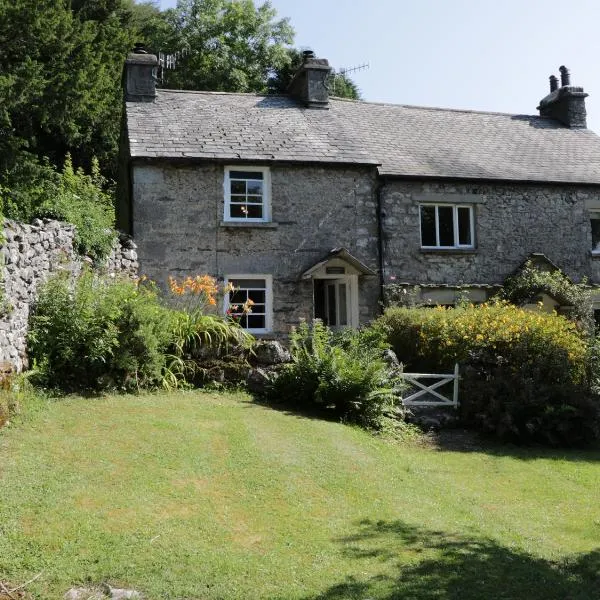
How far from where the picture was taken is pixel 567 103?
23203 mm

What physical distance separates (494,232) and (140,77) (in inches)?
426

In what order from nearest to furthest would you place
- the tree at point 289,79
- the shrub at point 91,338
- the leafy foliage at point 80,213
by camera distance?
the shrub at point 91,338
the leafy foliage at point 80,213
the tree at point 289,79

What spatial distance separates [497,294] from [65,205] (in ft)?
38.4

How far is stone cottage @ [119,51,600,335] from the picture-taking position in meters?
16.6

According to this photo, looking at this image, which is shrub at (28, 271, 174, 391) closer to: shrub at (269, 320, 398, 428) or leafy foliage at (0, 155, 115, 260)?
leafy foliage at (0, 155, 115, 260)

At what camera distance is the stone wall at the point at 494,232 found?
17.9 m

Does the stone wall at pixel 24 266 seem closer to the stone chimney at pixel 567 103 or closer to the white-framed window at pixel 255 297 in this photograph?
the white-framed window at pixel 255 297

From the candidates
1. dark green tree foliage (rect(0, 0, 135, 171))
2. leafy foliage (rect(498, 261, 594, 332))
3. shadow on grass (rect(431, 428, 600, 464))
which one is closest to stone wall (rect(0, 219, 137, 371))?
shadow on grass (rect(431, 428, 600, 464))

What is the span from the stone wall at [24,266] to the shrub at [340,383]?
398 centimetres

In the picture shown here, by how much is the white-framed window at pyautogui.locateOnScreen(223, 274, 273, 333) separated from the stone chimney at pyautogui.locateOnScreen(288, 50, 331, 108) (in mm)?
6287

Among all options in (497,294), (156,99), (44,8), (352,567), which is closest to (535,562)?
(352,567)

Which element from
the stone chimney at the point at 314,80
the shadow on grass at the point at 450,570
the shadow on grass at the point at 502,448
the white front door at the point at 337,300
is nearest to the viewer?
the shadow on grass at the point at 450,570

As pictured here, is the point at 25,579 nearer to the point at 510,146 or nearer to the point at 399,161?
the point at 399,161

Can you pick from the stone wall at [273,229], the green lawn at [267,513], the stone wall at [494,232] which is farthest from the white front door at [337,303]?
the green lawn at [267,513]
